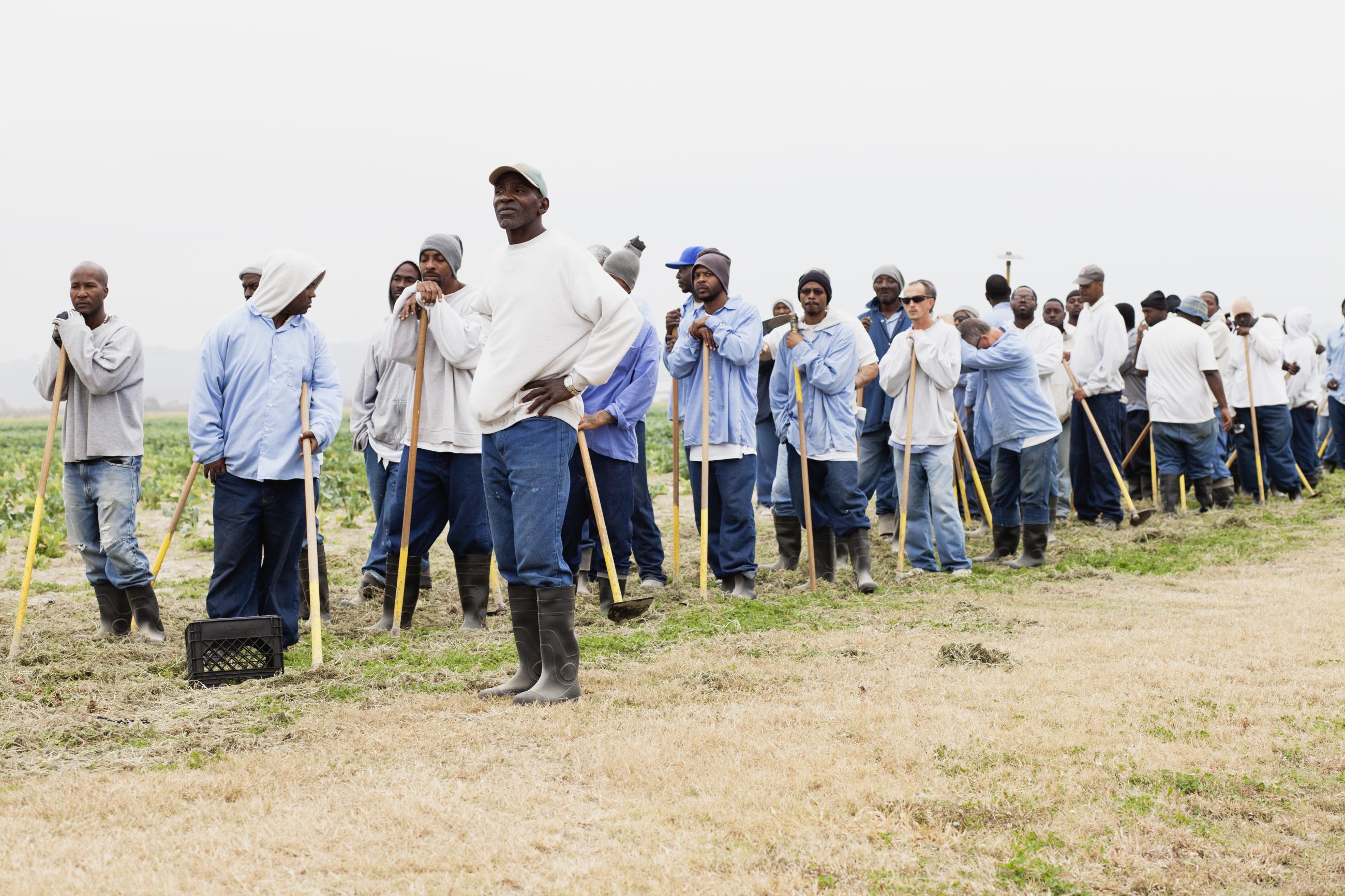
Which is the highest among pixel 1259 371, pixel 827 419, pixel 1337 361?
pixel 1337 361

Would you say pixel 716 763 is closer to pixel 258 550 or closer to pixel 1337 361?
pixel 258 550

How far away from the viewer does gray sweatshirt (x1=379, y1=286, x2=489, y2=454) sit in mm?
6645

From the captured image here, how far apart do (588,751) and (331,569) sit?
20.8 feet

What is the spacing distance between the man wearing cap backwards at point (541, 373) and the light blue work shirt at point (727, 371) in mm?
2711

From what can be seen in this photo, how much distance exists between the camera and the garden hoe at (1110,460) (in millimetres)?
11344

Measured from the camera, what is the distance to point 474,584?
23.0 ft

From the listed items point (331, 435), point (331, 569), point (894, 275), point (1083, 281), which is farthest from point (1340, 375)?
point (331, 435)

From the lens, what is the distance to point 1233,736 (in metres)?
4.38

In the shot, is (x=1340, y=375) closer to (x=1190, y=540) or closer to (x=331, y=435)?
(x=1190, y=540)

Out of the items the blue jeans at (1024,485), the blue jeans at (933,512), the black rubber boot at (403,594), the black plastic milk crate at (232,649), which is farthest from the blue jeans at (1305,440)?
the black plastic milk crate at (232,649)

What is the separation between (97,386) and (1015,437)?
21.1 feet

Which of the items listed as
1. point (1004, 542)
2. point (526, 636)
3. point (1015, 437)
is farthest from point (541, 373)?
point (1004, 542)

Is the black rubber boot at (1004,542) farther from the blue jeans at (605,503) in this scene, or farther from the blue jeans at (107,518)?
the blue jeans at (107,518)

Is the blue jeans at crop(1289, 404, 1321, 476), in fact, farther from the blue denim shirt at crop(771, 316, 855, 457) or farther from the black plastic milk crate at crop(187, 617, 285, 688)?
the black plastic milk crate at crop(187, 617, 285, 688)
